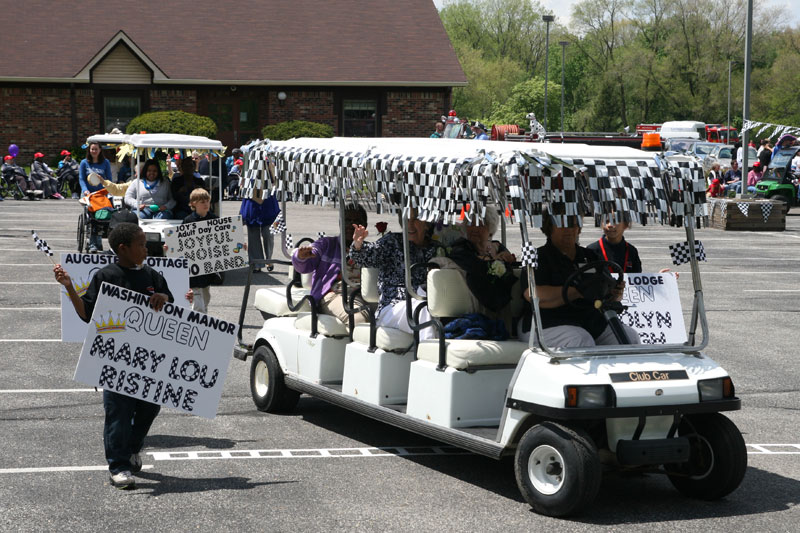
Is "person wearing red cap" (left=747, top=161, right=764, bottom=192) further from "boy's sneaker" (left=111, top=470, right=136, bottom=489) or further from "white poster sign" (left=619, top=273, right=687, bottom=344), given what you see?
"boy's sneaker" (left=111, top=470, right=136, bottom=489)

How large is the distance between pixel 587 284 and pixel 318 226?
2083 cm

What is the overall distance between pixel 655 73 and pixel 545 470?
7841 centimetres

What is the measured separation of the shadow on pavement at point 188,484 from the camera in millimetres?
7172

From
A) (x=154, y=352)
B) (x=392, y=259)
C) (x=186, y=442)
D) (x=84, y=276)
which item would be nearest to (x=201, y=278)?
(x=84, y=276)

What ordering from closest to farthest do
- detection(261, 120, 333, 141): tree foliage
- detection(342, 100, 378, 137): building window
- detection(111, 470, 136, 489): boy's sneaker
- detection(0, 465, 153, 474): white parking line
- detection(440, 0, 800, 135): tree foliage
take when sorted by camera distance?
detection(111, 470, 136, 489): boy's sneaker
detection(0, 465, 153, 474): white parking line
detection(261, 120, 333, 141): tree foliage
detection(342, 100, 378, 137): building window
detection(440, 0, 800, 135): tree foliage

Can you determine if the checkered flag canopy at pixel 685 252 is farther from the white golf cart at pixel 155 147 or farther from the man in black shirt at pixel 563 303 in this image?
the white golf cart at pixel 155 147

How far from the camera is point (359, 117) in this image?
156ft

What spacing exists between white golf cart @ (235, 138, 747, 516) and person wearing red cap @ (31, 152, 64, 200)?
30.0 m

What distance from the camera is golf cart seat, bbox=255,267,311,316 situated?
996cm

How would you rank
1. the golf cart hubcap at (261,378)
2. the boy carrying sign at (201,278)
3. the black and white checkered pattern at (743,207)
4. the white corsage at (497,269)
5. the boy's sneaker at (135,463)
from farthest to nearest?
the black and white checkered pattern at (743,207) < the boy carrying sign at (201,278) < the golf cart hubcap at (261,378) < the white corsage at (497,269) < the boy's sneaker at (135,463)

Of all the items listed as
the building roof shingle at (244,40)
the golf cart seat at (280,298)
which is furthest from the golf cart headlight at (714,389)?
the building roof shingle at (244,40)

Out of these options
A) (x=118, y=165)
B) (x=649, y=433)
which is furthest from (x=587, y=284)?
(x=118, y=165)

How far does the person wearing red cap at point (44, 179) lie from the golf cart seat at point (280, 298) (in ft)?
90.2

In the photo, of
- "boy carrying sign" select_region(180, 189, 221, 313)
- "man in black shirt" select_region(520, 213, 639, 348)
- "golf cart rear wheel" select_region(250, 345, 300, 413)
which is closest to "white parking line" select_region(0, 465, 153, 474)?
"golf cart rear wheel" select_region(250, 345, 300, 413)
